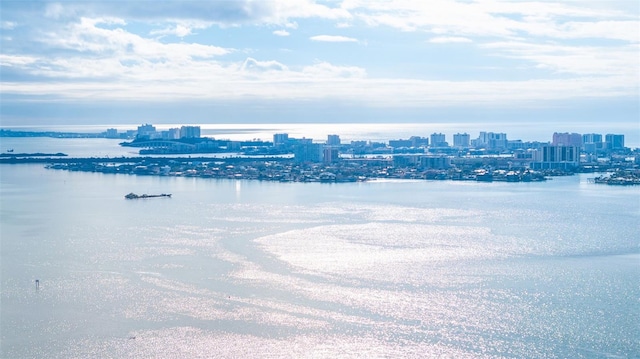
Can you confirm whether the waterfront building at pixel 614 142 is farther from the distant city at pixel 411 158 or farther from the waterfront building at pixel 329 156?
the waterfront building at pixel 329 156

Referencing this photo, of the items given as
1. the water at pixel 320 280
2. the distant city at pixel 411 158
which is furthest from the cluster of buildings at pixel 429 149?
the water at pixel 320 280

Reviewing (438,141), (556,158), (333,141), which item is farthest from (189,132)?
(556,158)

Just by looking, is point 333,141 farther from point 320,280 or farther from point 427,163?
point 320,280

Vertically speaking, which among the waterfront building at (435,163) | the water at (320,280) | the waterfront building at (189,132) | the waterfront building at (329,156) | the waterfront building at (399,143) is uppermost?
the waterfront building at (189,132)

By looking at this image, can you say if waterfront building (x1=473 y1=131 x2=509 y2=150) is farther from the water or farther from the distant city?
the water

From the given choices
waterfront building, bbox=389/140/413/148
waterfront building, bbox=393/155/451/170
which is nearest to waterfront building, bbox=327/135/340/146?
waterfront building, bbox=389/140/413/148

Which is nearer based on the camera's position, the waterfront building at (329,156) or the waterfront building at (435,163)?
the waterfront building at (435,163)

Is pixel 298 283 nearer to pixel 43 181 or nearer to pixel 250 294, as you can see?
pixel 250 294
